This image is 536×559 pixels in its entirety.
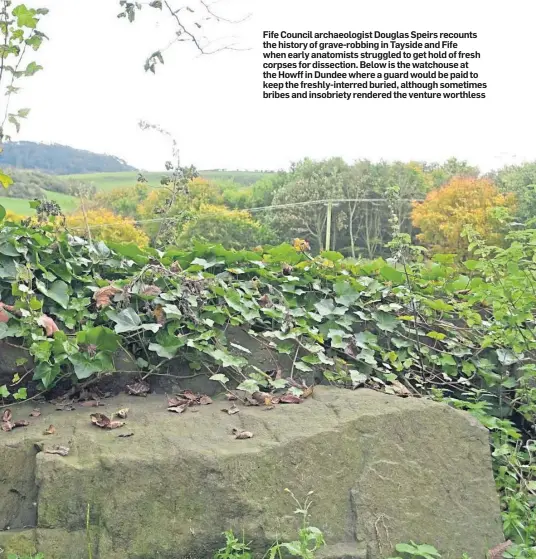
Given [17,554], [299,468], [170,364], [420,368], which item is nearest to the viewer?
[17,554]

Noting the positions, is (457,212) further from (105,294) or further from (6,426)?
(6,426)

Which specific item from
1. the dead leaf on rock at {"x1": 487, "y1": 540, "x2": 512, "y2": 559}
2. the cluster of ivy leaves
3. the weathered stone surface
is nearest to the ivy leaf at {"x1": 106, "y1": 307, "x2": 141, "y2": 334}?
the cluster of ivy leaves

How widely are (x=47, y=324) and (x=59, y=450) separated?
62 cm

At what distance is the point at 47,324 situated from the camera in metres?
2.90

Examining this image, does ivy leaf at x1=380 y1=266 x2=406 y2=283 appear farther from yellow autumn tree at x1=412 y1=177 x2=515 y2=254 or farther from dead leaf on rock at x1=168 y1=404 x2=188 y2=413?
yellow autumn tree at x1=412 y1=177 x2=515 y2=254

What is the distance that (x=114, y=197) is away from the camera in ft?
58.1

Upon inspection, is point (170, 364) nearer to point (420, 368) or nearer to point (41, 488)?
point (41, 488)

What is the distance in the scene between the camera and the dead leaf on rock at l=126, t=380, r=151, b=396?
3012 millimetres

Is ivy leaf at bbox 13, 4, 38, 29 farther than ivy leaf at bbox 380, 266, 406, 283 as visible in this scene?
No

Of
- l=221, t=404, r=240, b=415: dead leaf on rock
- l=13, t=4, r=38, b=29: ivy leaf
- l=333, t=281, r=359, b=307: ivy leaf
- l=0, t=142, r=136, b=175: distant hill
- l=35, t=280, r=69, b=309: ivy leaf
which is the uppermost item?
l=13, t=4, r=38, b=29: ivy leaf

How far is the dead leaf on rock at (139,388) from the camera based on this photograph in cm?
301

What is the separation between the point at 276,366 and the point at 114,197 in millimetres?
15242

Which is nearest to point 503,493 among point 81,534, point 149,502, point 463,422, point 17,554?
point 463,422

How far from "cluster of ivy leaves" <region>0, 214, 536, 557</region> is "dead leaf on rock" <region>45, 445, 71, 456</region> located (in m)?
0.39
